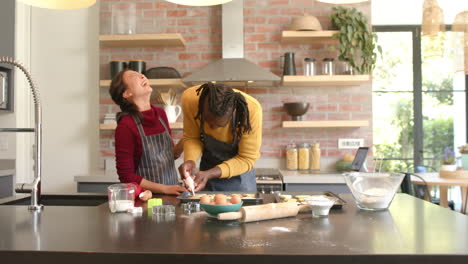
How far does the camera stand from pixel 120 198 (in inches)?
64.0

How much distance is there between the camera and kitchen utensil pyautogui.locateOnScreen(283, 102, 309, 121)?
414 cm

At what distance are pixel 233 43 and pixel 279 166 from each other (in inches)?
47.5

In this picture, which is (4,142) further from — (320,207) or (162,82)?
(320,207)

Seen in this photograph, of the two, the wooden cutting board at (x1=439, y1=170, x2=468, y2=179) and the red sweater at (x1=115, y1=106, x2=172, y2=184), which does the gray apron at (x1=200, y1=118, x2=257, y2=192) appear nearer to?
the red sweater at (x1=115, y1=106, x2=172, y2=184)

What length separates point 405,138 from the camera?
6.12m

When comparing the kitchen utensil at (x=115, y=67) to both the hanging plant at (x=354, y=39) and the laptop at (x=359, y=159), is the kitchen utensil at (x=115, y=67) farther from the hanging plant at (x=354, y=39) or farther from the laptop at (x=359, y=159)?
the laptop at (x=359, y=159)

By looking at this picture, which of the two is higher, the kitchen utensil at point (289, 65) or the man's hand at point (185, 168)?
the kitchen utensil at point (289, 65)

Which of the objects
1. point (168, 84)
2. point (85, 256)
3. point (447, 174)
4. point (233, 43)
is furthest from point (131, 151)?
point (447, 174)

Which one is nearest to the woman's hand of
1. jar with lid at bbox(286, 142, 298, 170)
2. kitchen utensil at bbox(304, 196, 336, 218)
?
kitchen utensil at bbox(304, 196, 336, 218)

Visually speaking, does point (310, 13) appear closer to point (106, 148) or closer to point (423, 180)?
point (423, 180)

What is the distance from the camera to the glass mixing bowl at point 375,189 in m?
1.63

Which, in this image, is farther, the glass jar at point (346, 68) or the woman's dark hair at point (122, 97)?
the glass jar at point (346, 68)

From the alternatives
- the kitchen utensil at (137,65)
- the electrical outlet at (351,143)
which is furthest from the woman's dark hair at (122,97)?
the electrical outlet at (351,143)

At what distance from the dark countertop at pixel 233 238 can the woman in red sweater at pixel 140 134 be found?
0.78 m
